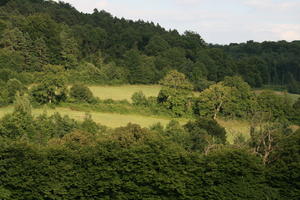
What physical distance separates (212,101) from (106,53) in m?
29.3

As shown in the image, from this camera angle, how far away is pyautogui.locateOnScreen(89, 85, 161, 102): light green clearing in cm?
4681

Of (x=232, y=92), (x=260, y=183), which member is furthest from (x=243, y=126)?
(x=260, y=183)

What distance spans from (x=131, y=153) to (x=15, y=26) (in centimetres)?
4433

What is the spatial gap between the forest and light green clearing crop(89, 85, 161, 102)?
478 mm

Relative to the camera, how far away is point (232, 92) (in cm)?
4303

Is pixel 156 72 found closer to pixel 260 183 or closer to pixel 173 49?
pixel 173 49

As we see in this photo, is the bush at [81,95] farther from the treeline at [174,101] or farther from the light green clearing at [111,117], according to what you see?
the light green clearing at [111,117]

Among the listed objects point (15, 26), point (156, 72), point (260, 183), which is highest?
point (15, 26)

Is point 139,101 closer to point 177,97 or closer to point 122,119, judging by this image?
point 177,97

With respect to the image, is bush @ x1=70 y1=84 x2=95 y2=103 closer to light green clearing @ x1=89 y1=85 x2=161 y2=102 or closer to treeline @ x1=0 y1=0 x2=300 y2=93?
light green clearing @ x1=89 y1=85 x2=161 y2=102

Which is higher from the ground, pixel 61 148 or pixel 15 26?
pixel 15 26

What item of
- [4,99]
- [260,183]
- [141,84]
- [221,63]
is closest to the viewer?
[260,183]

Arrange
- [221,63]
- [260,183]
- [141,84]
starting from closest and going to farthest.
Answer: [260,183], [141,84], [221,63]

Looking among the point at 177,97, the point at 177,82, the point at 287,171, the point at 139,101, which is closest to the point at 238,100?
the point at 177,97
